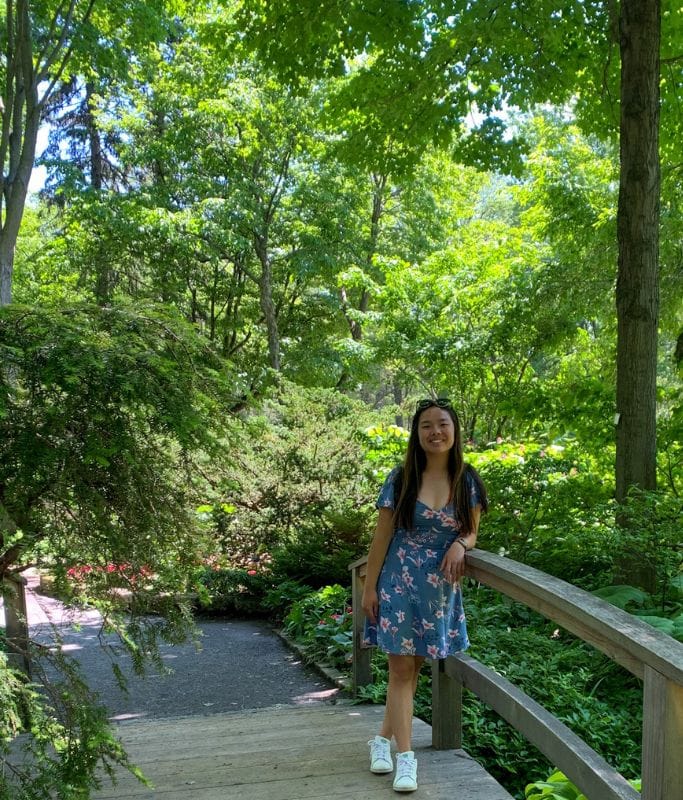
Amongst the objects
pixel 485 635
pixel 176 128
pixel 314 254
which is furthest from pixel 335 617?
pixel 176 128

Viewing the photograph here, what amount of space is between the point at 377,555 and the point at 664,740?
4.86 feet

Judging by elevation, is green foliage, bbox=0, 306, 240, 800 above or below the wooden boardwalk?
above

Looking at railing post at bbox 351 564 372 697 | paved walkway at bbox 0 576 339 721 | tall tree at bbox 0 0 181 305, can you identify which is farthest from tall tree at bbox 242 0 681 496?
paved walkway at bbox 0 576 339 721

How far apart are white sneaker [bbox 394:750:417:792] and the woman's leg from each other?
0.06m

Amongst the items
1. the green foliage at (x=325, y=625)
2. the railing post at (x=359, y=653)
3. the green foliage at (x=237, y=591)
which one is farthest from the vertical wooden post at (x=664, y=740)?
the green foliage at (x=237, y=591)

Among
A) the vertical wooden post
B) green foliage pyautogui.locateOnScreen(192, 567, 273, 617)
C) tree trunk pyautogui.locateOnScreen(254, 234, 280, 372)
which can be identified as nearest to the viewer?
the vertical wooden post

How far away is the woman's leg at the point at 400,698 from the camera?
2992 millimetres

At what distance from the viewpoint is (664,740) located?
1672 millimetres

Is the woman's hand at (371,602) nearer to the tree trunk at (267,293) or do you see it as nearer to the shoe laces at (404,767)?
the shoe laces at (404,767)

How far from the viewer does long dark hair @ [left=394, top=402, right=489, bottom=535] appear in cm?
300

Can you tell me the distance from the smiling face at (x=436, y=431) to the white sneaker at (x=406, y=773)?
3.86ft

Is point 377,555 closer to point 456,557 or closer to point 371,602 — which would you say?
point 371,602

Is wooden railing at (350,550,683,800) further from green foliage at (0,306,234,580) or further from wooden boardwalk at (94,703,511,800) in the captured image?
green foliage at (0,306,234,580)

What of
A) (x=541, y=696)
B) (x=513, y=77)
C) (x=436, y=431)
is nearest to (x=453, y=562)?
(x=436, y=431)
